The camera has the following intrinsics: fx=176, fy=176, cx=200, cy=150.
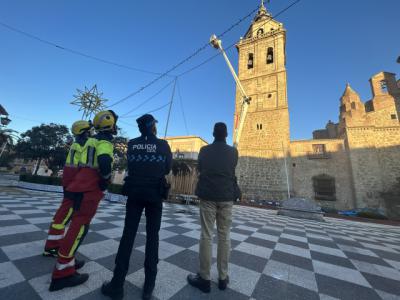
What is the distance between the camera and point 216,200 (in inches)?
67.6

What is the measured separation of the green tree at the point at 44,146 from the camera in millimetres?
13188

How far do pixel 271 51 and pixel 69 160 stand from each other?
22172mm

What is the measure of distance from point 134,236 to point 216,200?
778 mm

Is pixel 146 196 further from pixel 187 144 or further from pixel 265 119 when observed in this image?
pixel 187 144

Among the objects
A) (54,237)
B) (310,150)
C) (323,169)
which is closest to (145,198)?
(54,237)

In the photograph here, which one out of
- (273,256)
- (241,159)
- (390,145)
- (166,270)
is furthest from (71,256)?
→ (390,145)

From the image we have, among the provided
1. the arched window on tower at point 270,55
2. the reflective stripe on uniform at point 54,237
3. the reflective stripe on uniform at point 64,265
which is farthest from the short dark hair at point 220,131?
the arched window on tower at point 270,55

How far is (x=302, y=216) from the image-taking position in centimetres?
844

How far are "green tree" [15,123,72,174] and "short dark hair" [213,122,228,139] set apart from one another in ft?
48.9

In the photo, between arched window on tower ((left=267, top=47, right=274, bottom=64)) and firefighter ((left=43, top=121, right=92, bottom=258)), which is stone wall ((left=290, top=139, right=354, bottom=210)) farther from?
firefighter ((left=43, top=121, right=92, bottom=258))

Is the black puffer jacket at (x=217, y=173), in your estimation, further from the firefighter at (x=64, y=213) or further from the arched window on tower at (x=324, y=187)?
the arched window on tower at (x=324, y=187)

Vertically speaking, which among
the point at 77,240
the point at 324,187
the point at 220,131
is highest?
the point at 324,187

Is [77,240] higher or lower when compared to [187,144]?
lower

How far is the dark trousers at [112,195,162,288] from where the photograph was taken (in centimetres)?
134
